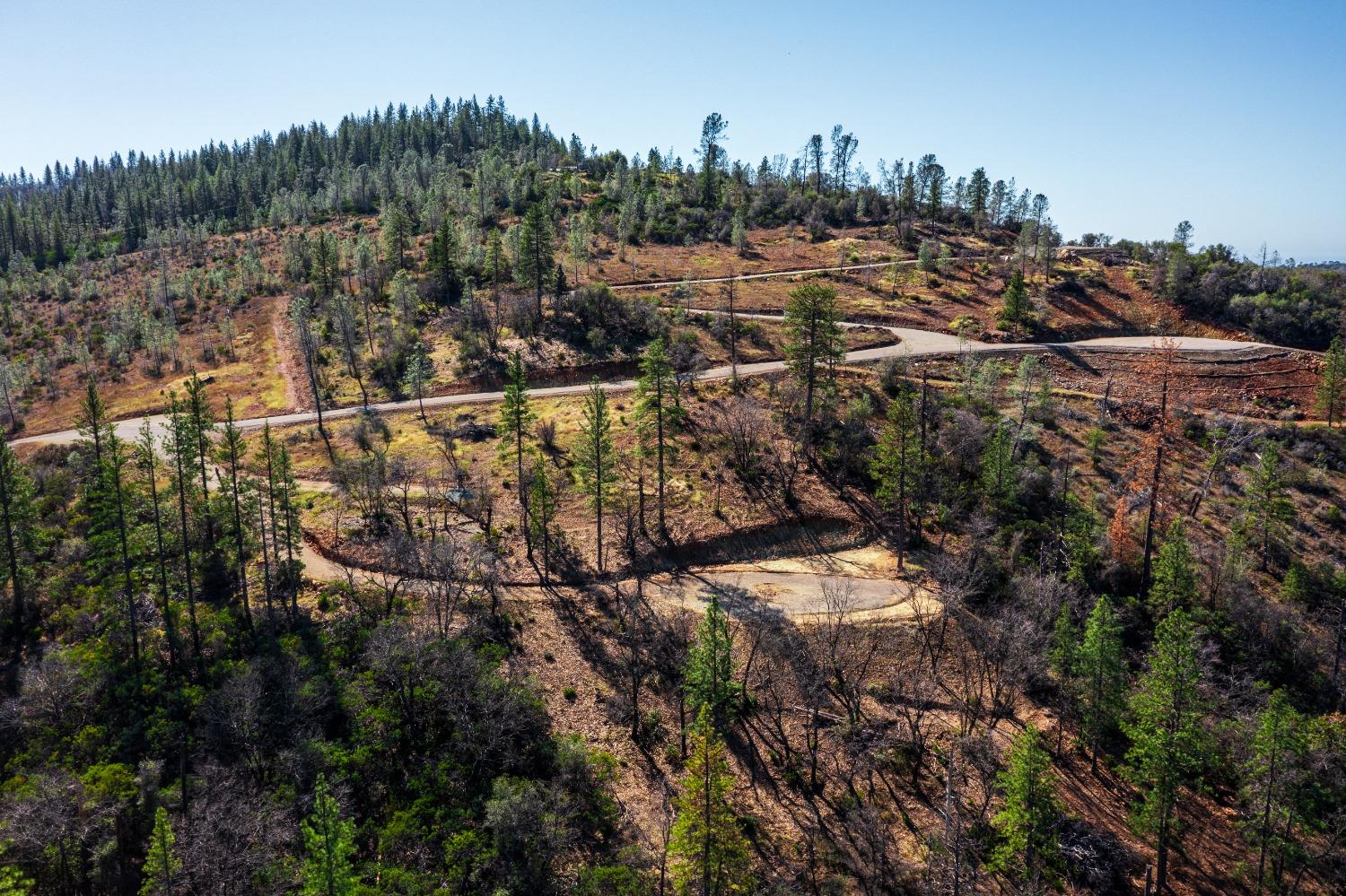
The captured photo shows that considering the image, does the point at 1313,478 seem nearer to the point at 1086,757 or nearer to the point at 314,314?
the point at 1086,757

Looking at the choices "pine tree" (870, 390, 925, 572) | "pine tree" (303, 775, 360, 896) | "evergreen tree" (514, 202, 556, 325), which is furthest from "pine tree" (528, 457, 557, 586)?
"evergreen tree" (514, 202, 556, 325)

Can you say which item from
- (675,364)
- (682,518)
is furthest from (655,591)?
(675,364)

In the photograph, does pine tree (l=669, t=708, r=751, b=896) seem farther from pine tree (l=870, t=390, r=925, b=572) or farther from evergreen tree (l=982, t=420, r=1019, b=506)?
evergreen tree (l=982, t=420, r=1019, b=506)

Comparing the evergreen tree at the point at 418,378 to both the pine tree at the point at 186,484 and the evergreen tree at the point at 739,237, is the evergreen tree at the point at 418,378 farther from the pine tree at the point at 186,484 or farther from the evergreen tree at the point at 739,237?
the evergreen tree at the point at 739,237

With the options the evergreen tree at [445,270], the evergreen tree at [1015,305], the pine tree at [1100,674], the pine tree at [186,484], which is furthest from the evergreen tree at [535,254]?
the pine tree at [1100,674]

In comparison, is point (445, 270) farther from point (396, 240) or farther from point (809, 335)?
point (809, 335)
